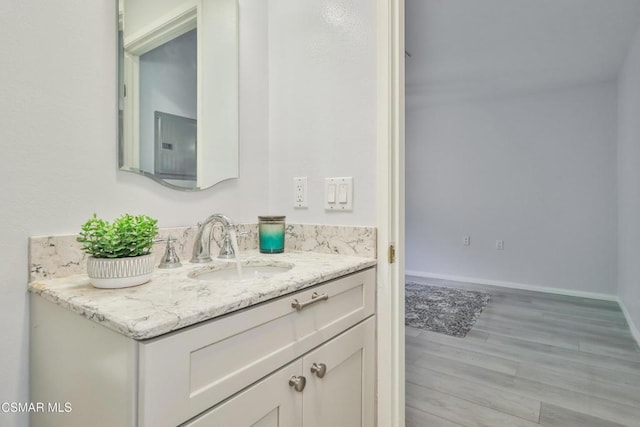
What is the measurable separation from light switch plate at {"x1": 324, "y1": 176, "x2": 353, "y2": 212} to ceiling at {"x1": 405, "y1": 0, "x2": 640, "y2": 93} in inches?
69.9

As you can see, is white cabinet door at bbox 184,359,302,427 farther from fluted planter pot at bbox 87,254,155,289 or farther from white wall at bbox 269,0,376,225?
white wall at bbox 269,0,376,225

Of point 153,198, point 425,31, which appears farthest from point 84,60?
point 425,31

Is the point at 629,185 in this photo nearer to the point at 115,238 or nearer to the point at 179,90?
the point at 179,90

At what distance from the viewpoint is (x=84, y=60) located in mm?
914

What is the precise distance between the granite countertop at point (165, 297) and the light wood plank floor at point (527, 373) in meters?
1.26

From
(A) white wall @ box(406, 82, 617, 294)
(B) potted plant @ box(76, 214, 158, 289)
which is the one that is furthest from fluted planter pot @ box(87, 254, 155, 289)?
(A) white wall @ box(406, 82, 617, 294)

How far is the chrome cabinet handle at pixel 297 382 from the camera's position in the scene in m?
0.80

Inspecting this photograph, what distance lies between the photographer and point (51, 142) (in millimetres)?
850

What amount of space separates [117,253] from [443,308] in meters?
3.17

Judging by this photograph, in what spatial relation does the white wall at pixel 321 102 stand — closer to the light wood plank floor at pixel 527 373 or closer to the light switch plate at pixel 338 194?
the light switch plate at pixel 338 194

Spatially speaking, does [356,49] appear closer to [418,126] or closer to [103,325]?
[103,325]

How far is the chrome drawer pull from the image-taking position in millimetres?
811

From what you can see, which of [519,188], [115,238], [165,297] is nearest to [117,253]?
[115,238]

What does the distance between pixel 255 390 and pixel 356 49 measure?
1159 mm
